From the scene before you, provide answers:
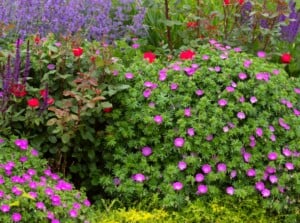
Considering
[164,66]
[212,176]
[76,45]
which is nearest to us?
[212,176]

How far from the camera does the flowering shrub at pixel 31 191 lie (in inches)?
126

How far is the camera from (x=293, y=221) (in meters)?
Answer: 3.85

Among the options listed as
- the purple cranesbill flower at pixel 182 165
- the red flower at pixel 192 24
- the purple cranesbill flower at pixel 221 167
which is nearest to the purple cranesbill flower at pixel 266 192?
the purple cranesbill flower at pixel 221 167

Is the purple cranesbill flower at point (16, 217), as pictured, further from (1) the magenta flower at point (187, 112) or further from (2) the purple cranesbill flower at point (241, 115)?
(2) the purple cranesbill flower at point (241, 115)

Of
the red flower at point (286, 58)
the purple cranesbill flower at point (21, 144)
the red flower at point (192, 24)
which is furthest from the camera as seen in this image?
the red flower at point (192, 24)

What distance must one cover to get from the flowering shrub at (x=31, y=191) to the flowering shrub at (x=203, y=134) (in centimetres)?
40

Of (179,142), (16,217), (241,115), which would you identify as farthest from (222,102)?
(16,217)

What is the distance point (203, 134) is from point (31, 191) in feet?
3.61

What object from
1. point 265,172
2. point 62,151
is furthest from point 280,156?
point 62,151

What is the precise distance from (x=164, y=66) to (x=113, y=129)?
2.23ft

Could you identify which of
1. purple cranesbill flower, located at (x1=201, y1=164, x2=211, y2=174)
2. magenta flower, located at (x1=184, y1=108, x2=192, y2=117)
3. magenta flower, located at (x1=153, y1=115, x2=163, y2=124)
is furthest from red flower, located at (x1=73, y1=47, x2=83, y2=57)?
purple cranesbill flower, located at (x1=201, y1=164, x2=211, y2=174)

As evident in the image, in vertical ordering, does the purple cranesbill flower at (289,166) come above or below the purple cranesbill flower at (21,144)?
below

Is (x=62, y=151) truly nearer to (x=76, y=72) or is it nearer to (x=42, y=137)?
(x=42, y=137)

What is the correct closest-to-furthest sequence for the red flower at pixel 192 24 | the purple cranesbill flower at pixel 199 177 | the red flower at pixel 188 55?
the purple cranesbill flower at pixel 199 177 → the red flower at pixel 188 55 → the red flower at pixel 192 24
